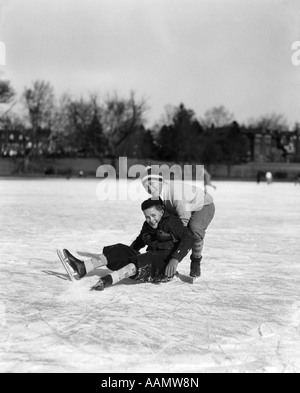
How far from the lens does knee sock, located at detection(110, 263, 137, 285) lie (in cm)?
473

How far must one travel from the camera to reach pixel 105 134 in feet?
213

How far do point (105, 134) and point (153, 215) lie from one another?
60.7 m

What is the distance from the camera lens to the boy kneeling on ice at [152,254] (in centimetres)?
476

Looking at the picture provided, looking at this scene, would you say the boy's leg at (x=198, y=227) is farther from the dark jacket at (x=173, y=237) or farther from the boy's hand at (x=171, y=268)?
the boy's hand at (x=171, y=268)

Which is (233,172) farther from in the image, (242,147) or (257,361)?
(257,361)

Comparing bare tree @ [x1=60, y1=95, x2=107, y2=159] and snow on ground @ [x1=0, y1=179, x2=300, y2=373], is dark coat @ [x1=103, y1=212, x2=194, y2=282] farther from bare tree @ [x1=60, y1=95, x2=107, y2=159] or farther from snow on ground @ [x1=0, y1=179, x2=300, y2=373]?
bare tree @ [x1=60, y1=95, x2=107, y2=159]

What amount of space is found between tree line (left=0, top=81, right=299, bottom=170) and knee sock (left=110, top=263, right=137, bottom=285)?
52.9m

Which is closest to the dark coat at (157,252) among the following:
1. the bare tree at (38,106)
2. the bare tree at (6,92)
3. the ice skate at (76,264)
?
the ice skate at (76,264)

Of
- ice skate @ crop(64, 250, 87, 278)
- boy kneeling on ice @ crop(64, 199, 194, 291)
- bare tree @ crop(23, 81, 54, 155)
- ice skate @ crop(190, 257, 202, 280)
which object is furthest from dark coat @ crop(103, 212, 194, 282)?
bare tree @ crop(23, 81, 54, 155)

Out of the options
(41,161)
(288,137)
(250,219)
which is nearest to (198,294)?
(250,219)

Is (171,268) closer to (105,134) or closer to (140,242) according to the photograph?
(140,242)

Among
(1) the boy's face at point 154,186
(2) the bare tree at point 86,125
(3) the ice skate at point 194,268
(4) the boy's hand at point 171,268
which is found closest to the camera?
(4) the boy's hand at point 171,268

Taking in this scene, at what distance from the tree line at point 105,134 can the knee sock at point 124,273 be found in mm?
52935

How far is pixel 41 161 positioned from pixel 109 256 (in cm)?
5783
